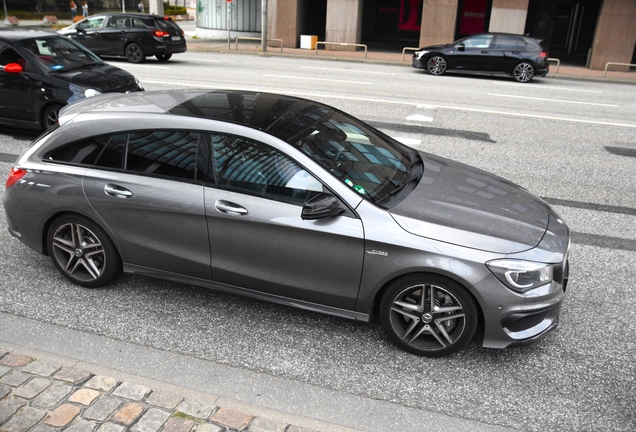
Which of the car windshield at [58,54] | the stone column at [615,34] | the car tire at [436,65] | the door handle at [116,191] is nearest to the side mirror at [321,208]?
the door handle at [116,191]

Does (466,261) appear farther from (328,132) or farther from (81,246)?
(81,246)

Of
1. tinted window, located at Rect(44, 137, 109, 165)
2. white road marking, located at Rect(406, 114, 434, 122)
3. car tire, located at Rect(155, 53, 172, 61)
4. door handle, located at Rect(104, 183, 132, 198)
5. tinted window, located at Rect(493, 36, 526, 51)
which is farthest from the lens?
car tire, located at Rect(155, 53, 172, 61)

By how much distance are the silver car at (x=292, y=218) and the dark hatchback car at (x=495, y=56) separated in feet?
54.3

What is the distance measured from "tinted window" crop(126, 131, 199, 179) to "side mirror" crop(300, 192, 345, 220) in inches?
40.2

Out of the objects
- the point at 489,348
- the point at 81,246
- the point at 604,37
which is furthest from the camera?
the point at 604,37

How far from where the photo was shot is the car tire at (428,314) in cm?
411

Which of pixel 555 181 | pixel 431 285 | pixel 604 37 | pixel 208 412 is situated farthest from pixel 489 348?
pixel 604 37

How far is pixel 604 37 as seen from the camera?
2542cm

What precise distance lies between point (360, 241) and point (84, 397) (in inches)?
81.5

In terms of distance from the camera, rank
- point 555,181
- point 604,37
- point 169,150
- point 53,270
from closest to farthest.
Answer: point 169,150, point 53,270, point 555,181, point 604,37

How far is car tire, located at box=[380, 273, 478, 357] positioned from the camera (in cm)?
411

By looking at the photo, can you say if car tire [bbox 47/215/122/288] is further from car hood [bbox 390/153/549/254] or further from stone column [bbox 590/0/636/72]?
stone column [bbox 590/0/636/72]

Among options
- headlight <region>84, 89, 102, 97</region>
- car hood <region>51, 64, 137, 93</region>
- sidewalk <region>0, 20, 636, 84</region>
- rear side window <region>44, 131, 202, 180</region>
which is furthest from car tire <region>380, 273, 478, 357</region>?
sidewalk <region>0, 20, 636, 84</region>

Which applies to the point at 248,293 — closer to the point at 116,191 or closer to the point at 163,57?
the point at 116,191
